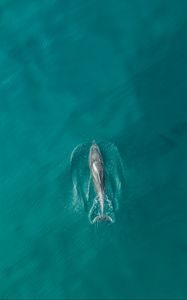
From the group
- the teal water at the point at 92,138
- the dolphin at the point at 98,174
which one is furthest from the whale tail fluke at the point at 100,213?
the teal water at the point at 92,138

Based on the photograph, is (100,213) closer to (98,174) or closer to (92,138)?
(98,174)

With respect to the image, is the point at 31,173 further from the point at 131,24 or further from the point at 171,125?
the point at 131,24

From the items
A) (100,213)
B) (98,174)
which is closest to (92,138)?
(98,174)

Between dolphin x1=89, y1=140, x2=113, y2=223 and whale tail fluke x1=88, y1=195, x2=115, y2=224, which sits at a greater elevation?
dolphin x1=89, y1=140, x2=113, y2=223

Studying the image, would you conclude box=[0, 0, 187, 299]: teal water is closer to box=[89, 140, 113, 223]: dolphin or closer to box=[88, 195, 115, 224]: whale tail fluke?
box=[88, 195, 115, 224]: whale tail fluke

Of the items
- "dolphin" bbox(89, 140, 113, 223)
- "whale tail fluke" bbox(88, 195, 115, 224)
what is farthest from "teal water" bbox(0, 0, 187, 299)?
"dolphin" bbox(89, 140, 113, 223)

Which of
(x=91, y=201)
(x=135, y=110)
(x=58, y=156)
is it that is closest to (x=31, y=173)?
(x=58, y=156)

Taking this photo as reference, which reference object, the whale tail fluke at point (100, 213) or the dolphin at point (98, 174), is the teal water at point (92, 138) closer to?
the whale tail fluke at point (100, 213)
